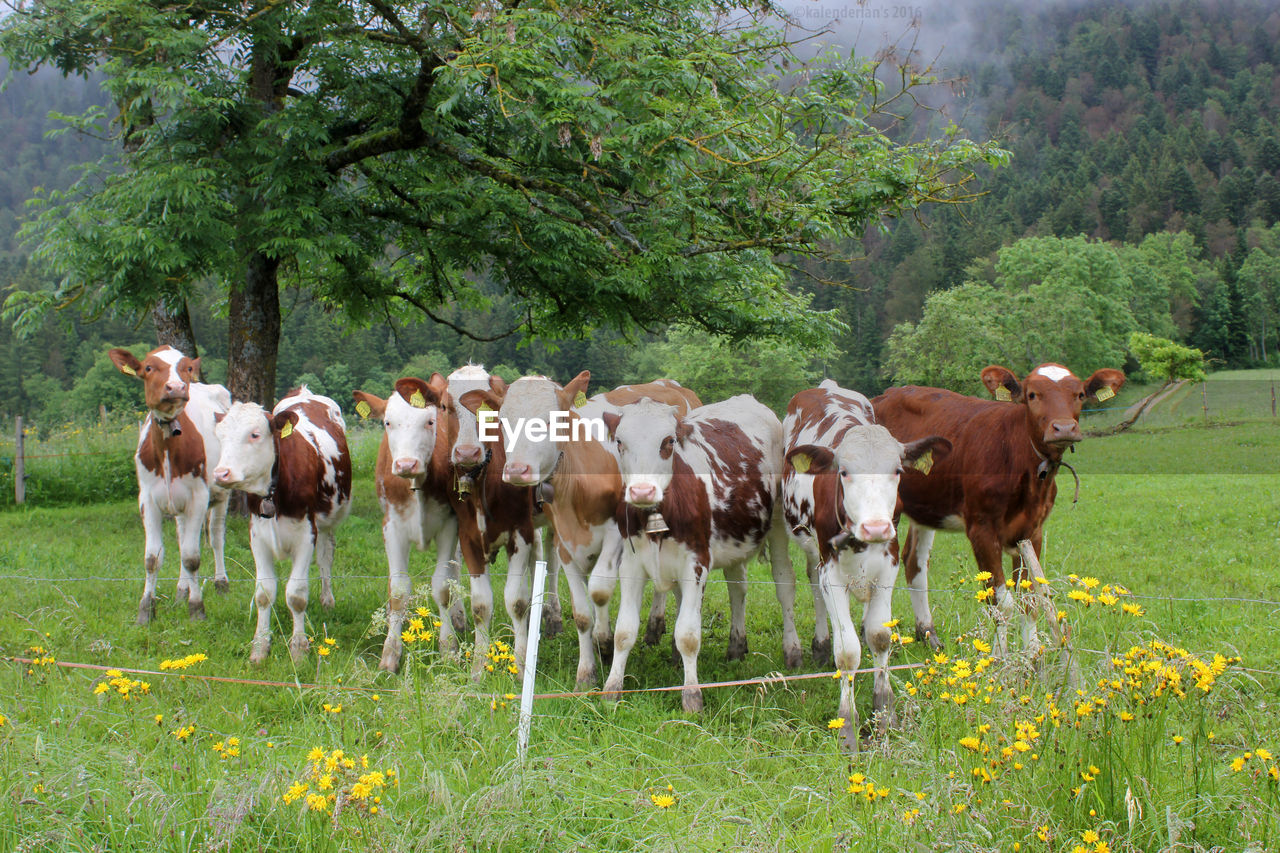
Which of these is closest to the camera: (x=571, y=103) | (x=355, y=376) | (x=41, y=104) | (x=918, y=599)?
A: (x=918, y=599)

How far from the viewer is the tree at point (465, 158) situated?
10508 millimetres

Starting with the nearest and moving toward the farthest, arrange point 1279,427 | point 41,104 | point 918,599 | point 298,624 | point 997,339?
point 298,624, point 918,599, point 1279,427, point 997,339, point 41,104

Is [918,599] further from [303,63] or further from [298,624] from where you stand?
[303,63]

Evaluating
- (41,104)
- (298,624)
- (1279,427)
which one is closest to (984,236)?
(1279,427)

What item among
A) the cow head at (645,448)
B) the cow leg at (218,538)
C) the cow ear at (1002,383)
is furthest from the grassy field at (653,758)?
the cow leg at (218,538)

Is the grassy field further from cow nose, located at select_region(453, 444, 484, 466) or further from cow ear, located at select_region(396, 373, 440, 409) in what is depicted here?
cow ear, located at select_region(396, 373, 440, 409)

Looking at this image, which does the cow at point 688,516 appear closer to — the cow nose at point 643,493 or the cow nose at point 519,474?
the cow nose at point 643,493

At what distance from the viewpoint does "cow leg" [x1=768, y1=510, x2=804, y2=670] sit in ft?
23.1

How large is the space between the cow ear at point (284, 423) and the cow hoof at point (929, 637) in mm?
5298

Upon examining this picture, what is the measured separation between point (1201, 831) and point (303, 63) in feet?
43.7

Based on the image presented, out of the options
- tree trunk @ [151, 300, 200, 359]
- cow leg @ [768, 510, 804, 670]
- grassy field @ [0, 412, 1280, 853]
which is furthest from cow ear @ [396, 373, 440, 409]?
tree trunk @ [151, 300, 200, 359]

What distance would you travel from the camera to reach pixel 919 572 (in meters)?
7.88

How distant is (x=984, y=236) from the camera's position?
242 feet

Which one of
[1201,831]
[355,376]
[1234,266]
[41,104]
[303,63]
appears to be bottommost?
[1201,831]
